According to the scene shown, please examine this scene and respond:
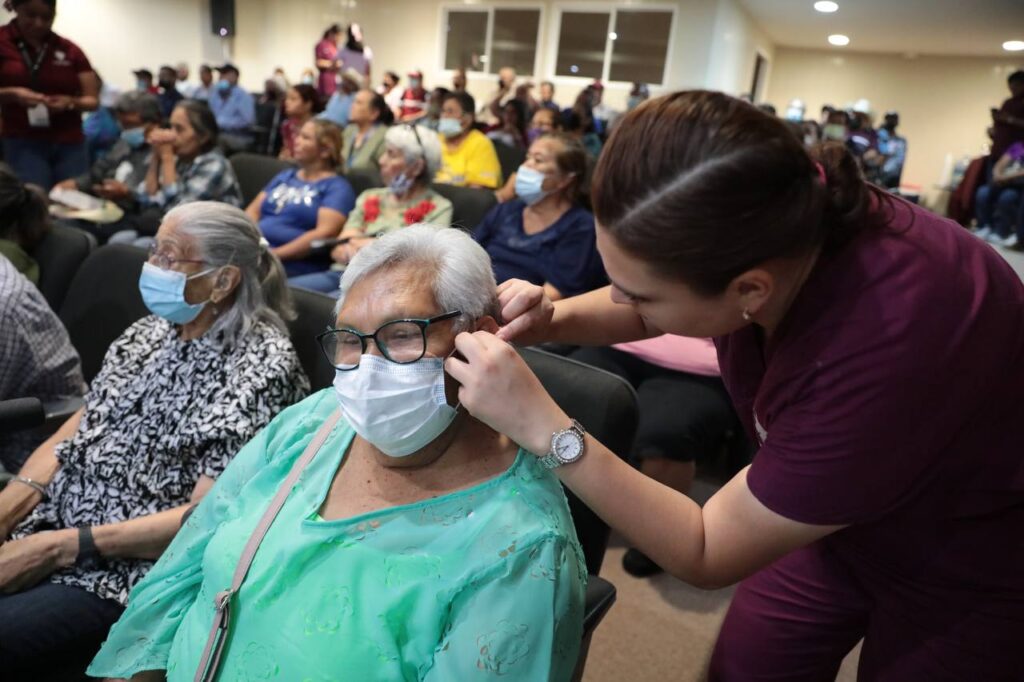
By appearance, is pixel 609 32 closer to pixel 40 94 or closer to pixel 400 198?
pixel 400 198

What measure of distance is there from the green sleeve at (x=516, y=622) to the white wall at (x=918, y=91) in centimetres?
1496

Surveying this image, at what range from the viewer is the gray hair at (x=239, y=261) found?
1.67 m

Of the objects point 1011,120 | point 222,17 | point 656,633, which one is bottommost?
point 656,633

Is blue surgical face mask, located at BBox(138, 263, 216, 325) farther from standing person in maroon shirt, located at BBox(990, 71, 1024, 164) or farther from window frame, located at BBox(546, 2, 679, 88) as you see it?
window frame, located at BBox(546, 2, 679, 88)

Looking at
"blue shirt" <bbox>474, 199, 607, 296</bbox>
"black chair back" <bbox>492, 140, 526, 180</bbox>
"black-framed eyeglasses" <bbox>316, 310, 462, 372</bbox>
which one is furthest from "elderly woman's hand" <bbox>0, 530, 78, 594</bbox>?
"black chair back" <bbox>492, 140, 526, 180</bbox>

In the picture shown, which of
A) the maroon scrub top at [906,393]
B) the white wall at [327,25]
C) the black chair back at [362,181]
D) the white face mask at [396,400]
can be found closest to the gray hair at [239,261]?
the white face mask at [396,400]

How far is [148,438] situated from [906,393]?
1466mm

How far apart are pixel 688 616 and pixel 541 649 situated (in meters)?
1.42

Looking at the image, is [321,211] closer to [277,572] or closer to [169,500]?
[169,500]

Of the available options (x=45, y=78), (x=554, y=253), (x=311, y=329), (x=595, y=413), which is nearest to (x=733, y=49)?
(x=554, y=253)

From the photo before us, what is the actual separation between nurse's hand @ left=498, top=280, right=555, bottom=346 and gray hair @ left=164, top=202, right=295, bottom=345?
755mm

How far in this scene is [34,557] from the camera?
1.39 metres

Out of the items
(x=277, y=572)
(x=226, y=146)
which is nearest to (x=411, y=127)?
(x=277, y=572)

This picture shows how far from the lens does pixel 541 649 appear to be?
3.05 feet
